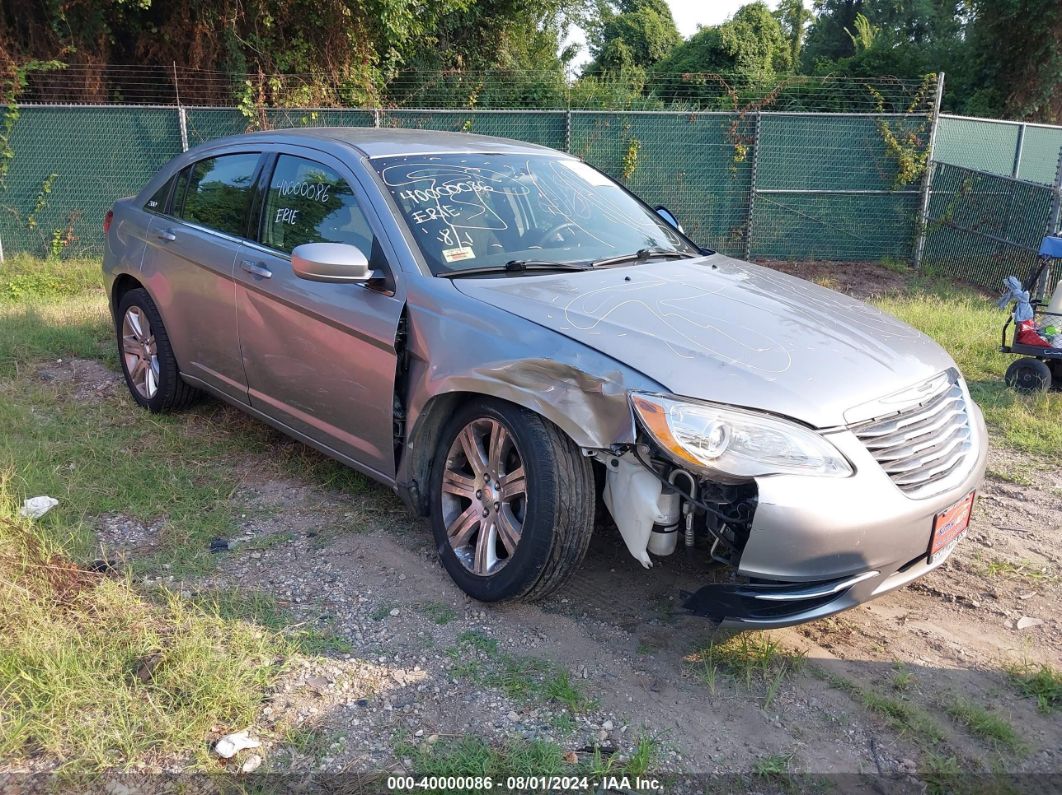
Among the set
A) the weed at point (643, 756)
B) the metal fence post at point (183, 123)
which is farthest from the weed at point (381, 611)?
the metal fence post at point (183, 123)

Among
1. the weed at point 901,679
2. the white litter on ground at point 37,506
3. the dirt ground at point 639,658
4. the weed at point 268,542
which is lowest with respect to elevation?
the weed at point 268,542

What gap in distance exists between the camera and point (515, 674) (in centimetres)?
308

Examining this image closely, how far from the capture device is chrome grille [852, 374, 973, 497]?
3.00 m

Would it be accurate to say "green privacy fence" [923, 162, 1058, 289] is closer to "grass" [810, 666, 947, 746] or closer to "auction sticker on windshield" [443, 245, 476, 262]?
"auction sticker on windshield" [443, 245, 476, 262]

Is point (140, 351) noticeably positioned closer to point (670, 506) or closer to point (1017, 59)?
point (670, 506)

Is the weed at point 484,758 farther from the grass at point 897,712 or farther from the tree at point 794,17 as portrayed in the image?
the tree at point 794,17

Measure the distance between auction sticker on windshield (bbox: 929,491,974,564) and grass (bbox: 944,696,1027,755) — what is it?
0.48m

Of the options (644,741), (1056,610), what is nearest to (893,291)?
(1056,610)

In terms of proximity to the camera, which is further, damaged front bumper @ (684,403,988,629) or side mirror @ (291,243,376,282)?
side mirror @ (291,243,376,282)

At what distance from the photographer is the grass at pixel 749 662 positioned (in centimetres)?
306

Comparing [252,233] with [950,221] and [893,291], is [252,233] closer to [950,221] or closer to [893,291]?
[893,291]

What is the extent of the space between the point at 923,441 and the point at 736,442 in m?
0.80

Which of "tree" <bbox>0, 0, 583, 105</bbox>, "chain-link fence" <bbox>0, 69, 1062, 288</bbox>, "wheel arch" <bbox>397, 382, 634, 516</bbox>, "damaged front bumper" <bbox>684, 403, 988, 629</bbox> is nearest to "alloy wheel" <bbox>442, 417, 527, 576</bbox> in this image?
"wheel arch" <bbox>397, 382, 634, 516</bbox>

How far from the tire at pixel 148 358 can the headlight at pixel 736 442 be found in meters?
3.47
